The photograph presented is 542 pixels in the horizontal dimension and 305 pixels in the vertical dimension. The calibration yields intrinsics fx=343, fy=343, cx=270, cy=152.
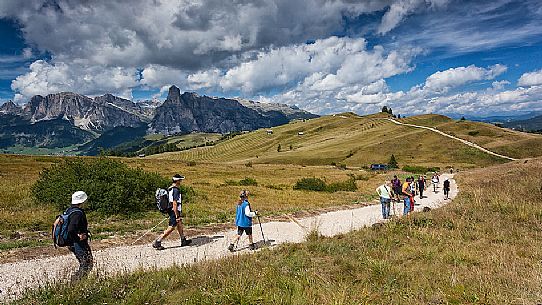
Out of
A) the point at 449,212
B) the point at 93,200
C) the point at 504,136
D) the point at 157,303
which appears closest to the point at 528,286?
the point at 157,303

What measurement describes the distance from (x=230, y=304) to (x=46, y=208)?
63.4 feet

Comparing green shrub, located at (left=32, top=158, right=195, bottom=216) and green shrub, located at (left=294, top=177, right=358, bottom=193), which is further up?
green shrub, located at (left=32, top=158, right=195, bottom=216)

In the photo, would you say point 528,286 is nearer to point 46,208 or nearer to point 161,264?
point 161,264

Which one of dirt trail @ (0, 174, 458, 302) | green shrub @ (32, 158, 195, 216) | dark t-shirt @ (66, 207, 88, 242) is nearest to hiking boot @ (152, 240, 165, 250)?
dirt trail @ (0, 174, 458, 302)

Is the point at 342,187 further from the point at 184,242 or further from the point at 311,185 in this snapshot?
the point at 184,242

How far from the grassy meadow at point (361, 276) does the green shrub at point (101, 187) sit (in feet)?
44.3

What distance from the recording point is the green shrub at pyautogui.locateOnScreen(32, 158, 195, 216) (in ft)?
67.6

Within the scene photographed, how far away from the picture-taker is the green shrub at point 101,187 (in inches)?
811

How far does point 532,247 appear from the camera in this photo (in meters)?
9.15

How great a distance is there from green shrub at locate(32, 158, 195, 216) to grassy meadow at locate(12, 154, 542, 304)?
44.3 ft

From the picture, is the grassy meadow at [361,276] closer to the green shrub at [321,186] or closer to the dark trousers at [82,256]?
the dark trousers at [82,256]

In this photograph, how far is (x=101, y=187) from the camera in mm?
21359

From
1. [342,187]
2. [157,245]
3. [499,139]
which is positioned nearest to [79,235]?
[157,245]

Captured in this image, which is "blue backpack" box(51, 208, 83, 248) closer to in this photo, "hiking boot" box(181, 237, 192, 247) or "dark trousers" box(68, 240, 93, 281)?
"dark trousers" box(68, 240, 93, 281)
